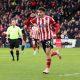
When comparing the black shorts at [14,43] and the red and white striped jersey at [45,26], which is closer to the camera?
the red and white striped jersey at [45,26]

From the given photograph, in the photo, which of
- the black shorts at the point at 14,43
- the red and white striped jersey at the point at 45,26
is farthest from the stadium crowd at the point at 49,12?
the red and white striped jersey at the point at 45,26

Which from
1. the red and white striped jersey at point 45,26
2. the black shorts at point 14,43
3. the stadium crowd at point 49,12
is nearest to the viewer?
the red and white striped jersey at point 45,26

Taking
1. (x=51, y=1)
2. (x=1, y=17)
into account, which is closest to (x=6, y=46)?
(x=1, y=17)

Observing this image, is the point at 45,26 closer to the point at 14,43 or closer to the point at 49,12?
the point at 14,43

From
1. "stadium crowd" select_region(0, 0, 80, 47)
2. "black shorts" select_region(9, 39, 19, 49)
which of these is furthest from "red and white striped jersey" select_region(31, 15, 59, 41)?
"stadium crowd" select_region(0, 0, 80, 47)

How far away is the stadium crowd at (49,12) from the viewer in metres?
42.8

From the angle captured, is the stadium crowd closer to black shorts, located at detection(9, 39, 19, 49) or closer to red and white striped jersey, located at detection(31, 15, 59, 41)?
black shorts, located at detection(9, 39, 19, 49)

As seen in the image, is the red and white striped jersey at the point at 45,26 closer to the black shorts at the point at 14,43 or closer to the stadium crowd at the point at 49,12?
the black shorts at the point at 14,43

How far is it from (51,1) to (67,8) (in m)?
2.29

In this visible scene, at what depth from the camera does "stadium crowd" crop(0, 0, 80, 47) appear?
42781 mm

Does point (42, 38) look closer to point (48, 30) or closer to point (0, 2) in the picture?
point (48, 30)

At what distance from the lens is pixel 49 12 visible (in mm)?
45094

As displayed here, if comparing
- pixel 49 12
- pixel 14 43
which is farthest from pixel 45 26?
pixel 49 12

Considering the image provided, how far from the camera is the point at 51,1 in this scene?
155 feet
